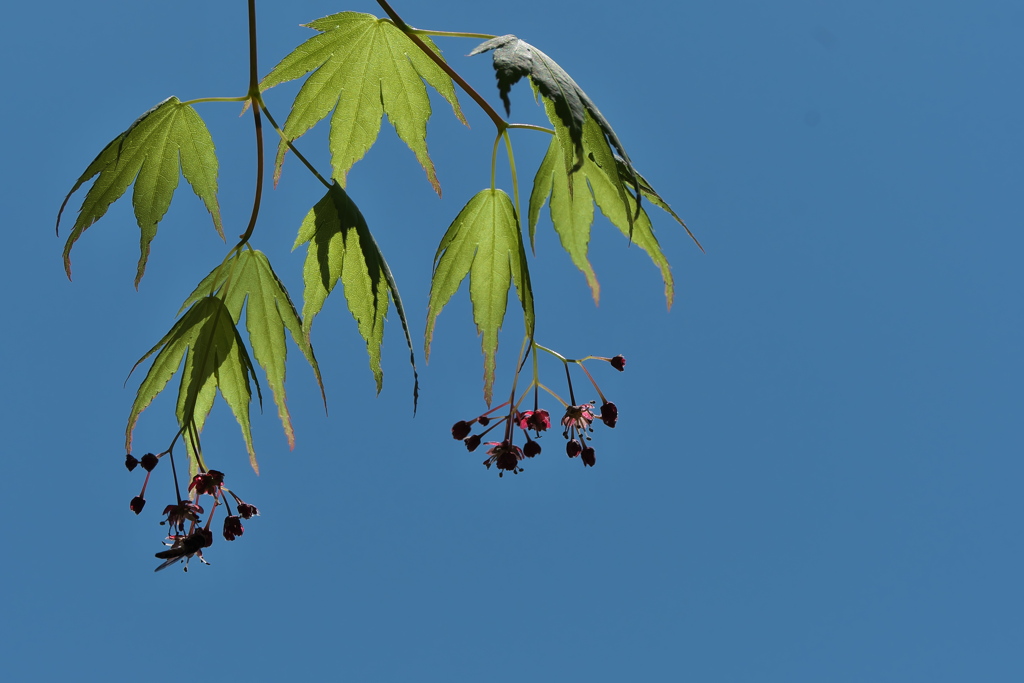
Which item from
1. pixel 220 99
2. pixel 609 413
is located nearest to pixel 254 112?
pixel 220 99

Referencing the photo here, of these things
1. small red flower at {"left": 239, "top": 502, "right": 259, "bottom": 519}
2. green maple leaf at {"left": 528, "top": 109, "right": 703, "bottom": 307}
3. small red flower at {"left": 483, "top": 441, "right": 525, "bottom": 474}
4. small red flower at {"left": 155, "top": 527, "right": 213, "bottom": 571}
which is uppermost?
green maple leaf at {"left": 528, "top": 109, "right": 703, "bottom": 307}

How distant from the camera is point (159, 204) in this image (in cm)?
126

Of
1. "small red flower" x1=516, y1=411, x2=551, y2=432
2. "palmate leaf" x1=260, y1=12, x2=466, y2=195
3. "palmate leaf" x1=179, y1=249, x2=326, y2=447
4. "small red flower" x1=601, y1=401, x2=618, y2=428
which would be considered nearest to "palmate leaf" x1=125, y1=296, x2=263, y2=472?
"palmate leaf" x1=179, y1=249, x2=326, y2=447

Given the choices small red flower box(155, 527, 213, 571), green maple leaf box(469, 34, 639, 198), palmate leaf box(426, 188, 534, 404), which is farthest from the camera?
palmate leaf box(426, 188, 534, 404)

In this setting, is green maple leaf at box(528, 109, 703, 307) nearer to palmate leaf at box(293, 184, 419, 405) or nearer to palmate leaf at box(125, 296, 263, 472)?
palmate leaf at box(293, 184, 419, 405)

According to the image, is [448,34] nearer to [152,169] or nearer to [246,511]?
[152,169]

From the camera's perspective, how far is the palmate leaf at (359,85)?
1.25 meters

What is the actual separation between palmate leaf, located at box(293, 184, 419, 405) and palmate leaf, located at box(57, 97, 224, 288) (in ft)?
0.70

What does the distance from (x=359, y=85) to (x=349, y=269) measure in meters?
0.27

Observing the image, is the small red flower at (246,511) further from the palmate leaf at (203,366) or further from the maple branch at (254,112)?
the maple branch at (254,112)

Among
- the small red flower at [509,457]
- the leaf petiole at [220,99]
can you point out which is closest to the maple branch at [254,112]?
the leaf petiole at [220,99]

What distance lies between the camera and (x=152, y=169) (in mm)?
1264

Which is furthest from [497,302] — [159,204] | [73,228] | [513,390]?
[73,228]

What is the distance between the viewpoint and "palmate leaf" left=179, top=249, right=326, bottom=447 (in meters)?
1.25
